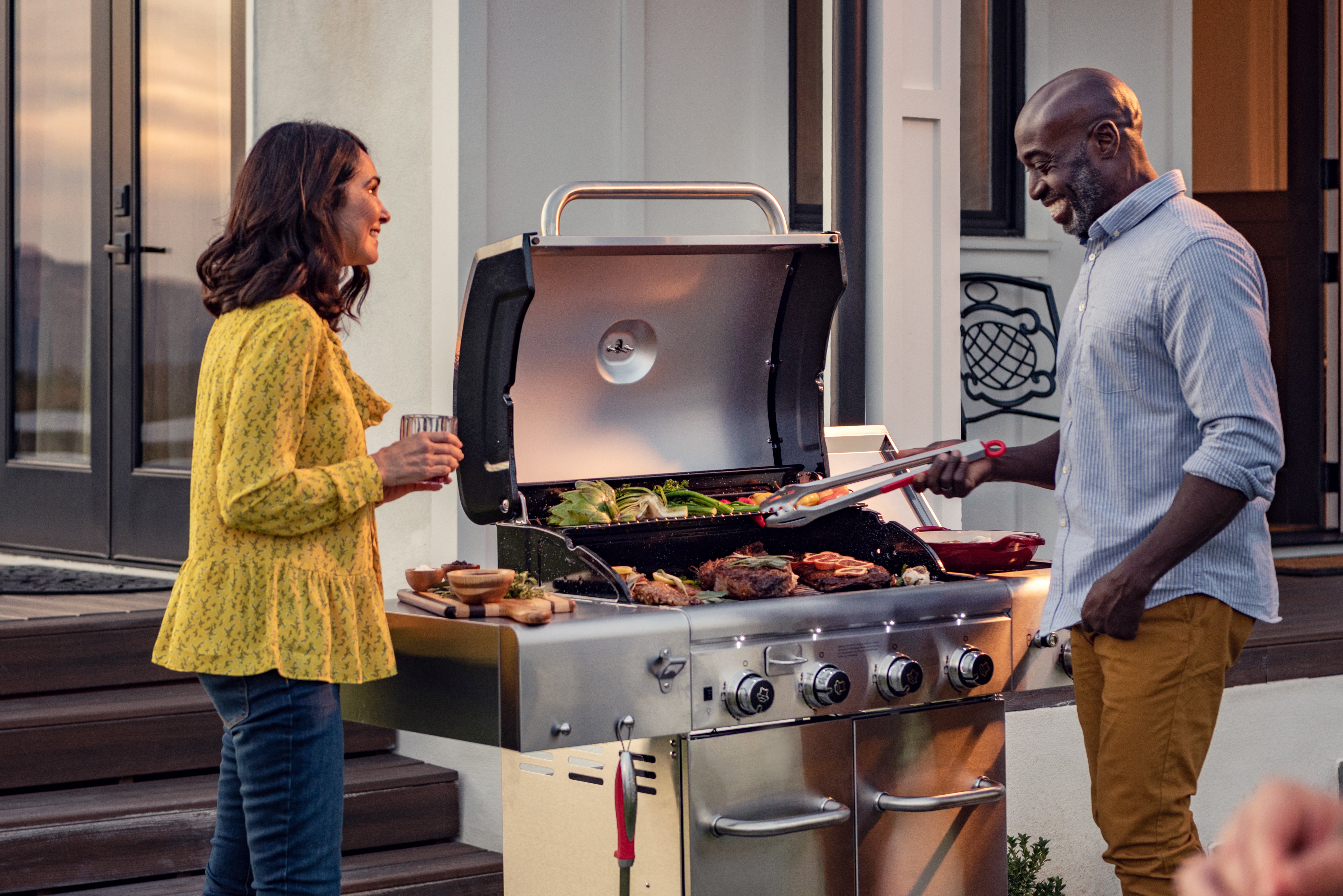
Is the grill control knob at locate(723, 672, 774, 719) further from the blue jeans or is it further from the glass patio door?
the glass patio door

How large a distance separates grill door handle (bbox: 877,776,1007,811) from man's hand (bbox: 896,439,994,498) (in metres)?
0.52

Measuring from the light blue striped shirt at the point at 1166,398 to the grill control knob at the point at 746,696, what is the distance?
0.47 metres

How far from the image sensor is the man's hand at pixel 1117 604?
1.97m

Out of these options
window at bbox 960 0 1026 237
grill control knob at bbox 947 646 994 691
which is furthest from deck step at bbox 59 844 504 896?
window at bbox 960 0 1026 237

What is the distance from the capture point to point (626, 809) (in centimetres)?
212

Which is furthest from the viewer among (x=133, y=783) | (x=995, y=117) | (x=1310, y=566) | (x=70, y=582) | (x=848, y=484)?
(x=1310, y=566)

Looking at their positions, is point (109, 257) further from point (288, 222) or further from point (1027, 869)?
point (1027, 869)

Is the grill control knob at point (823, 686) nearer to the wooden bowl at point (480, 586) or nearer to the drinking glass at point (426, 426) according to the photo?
the wooden bowl at point (480, 586)

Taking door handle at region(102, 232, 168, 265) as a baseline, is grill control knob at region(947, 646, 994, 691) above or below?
below

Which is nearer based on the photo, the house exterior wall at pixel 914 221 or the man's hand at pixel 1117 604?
the man's hand at pixel 1117 604

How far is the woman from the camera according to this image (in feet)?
6.40

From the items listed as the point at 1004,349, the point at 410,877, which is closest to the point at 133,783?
the point at 410,877

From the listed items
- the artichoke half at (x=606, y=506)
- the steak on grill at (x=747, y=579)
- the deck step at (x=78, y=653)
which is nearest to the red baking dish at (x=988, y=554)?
the steak on grill at (x=747, y=579)

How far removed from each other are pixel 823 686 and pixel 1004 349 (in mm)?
3394
